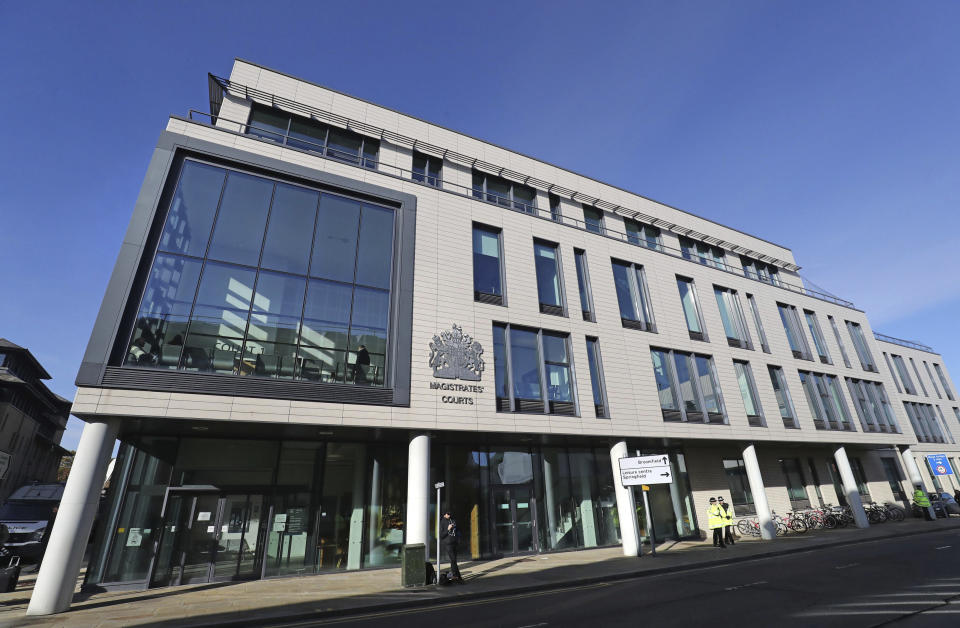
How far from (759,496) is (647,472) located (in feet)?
32.3

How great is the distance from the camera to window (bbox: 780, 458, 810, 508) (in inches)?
984

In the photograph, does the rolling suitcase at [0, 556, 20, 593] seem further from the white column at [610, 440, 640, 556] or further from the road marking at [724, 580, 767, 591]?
the white column at [610, 440, 640, 556]

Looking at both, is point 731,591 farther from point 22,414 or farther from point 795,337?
point 22,414

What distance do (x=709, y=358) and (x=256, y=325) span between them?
827 inches

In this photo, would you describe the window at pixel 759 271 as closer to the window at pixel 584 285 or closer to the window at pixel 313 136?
the window at pixel 584 285

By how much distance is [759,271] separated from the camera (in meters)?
30.0

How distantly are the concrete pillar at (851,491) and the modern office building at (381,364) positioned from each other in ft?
0.70

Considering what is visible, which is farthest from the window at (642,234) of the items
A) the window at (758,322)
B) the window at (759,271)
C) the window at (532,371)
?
the window at (532,371)

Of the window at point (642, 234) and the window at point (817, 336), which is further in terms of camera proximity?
the window at point (817, 336)

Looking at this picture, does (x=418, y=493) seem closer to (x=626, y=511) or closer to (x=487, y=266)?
(x=626, y=511)

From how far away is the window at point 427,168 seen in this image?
19516mm

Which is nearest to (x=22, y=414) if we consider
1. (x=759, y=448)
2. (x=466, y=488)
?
(x=466, y=488)

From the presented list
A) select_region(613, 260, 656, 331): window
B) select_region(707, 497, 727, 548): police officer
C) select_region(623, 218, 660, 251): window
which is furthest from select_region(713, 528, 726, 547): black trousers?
select_region(623, 218, 660, 251): window

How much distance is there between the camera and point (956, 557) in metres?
11.9
